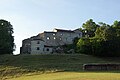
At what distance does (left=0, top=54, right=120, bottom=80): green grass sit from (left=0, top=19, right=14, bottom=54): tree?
7498 mm

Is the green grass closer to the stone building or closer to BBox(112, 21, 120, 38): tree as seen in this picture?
BBox(112, 21, 120, 38): tree

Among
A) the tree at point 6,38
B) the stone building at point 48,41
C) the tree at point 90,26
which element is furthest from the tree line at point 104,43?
the tree at point 6,38

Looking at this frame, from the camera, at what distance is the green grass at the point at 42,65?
5545cm

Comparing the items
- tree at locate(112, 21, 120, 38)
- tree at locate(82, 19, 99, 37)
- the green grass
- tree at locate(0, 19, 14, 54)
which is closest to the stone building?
tree at locate(82, 19, 99, 37)

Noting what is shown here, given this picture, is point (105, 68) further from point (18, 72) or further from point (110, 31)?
point (110, 31)

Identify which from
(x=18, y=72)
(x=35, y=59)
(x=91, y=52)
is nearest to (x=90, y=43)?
(x=91, y=52)

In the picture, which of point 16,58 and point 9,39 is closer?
point 16,58

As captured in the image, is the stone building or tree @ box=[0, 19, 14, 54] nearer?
tree @ box=[0, 19, 14, 54]

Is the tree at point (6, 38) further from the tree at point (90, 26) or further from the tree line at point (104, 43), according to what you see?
the tree at point (90, 26)

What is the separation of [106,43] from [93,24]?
81.7 feet

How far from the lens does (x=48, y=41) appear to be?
105 meters

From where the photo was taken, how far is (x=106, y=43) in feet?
272

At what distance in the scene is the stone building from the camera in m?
98.4

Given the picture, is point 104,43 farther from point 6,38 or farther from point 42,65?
point 6,38
